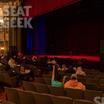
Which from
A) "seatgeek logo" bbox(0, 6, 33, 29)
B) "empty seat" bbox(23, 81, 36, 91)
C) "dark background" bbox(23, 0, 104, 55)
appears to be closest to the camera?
"empty seat" bbox(23, 81, 36, 91)

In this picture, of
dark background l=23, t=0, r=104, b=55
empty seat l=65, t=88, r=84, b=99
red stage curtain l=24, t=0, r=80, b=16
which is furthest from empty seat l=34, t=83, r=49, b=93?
dark background l=23, t=0, r=104, b=55

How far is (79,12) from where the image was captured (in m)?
18.6

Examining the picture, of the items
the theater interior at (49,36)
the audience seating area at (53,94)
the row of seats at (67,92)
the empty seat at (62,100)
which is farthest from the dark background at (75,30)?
the empty seat at (62,100)

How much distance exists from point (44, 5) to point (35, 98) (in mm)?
12100

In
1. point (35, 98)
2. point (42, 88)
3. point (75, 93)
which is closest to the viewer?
point (35, 98)

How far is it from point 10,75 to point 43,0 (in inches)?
293

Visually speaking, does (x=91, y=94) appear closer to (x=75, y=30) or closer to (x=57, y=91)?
(x=57, y=91)

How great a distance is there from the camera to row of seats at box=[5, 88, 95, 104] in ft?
18.4

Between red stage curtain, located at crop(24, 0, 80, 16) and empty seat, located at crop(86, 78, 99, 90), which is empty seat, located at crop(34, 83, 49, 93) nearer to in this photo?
empty seat, located at crop(86, 78, 99, 90)

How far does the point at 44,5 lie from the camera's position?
59.0 feet

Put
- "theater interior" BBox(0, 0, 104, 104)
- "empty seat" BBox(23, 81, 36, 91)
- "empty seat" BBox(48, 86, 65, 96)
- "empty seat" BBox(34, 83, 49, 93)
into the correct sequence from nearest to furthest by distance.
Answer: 1. "empty seat" BBox(48, 86, 65, 96)
2. "empty seat" BBox(34, 83, 49, 93)
3. "empty seat" BBox(23, 81, 36, 91)
4. "theater interior" BBox(0, 0, 104, 104)

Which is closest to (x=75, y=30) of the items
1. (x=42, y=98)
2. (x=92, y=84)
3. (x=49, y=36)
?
(x=49, y=36)

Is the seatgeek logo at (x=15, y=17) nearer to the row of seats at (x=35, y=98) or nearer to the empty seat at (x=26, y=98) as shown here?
the row of seats at (x=35, y=98)

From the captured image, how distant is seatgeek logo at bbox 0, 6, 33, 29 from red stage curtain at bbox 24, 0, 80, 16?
2.50 ft
